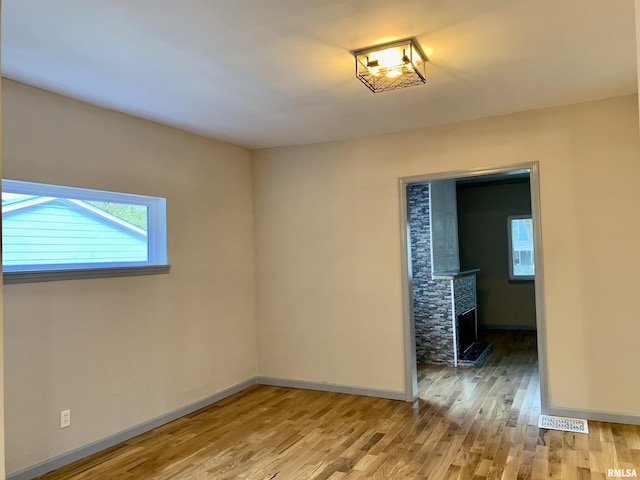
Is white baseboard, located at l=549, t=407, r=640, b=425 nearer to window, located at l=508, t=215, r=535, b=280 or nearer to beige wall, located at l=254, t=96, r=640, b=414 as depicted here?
beige wall, located at l=254, t=96, r=640, b=414

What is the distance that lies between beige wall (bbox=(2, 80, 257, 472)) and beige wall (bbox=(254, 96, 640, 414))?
45 cm

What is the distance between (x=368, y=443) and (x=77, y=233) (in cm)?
261

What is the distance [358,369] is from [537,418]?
1596 mm

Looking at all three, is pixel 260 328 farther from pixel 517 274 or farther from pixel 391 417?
pixel 517 274

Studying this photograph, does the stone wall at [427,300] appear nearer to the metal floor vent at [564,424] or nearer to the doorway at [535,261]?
the doorway at [535,261]

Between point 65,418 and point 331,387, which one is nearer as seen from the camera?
point 65,418

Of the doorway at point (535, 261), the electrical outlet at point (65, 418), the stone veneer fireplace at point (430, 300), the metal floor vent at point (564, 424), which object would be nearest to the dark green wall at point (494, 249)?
the stone veneer fireplace at point (430, 300)

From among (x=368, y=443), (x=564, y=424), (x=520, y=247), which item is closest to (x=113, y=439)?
(x=368, y=443)

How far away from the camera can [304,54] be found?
2588 millimetres

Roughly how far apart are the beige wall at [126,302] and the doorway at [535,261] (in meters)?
1.70

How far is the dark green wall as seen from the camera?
7703mm

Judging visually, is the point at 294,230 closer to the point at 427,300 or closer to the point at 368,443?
the point at 427,300

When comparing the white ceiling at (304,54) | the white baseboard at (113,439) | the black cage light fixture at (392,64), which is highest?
the white ceiling at (304,54)

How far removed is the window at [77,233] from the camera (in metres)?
2.95
